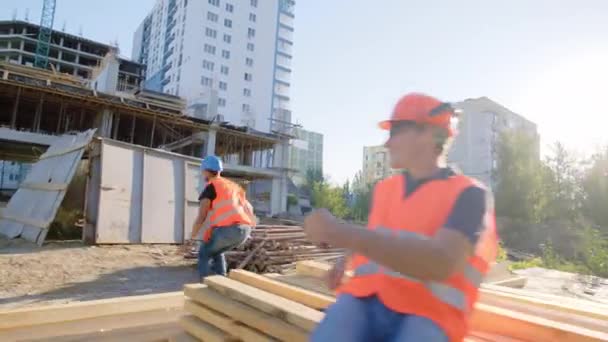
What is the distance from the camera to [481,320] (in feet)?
6.61

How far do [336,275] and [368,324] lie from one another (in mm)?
432

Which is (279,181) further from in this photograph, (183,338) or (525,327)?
(525,327)

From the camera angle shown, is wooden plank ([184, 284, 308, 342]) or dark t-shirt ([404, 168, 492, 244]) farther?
wooden plank ([184, 284, 308, 342])

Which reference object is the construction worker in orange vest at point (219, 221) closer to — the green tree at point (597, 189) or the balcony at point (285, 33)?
the green tree at point (597, 189)

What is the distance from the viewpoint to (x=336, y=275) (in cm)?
190

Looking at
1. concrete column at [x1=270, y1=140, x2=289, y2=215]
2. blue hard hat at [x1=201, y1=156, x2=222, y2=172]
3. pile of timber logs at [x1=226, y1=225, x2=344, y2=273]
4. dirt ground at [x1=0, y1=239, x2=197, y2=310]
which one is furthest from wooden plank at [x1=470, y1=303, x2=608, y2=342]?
concrete column at [x1=270, y1=140, x2=289, y2=215]

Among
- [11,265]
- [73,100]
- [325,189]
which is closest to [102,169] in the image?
[11,265]

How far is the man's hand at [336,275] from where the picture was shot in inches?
74.5

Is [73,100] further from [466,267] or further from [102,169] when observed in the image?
[466,267]

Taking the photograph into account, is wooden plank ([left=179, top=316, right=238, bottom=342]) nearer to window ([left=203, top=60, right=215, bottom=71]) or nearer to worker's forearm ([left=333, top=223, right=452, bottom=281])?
worker's forearm ([left=333, top=223, right=452, bottom=281])

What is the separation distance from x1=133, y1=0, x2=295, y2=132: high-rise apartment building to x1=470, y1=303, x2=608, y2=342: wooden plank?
55.6 meters

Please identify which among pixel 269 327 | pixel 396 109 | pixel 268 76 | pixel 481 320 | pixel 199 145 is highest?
pixel 268 76

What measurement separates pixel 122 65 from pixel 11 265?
234 ft

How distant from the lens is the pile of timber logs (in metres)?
7.64
